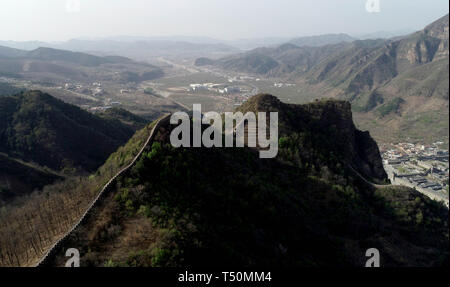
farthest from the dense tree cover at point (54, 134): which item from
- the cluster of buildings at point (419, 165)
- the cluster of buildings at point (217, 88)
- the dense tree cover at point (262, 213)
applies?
the cluster of buildings at point (217, 88)

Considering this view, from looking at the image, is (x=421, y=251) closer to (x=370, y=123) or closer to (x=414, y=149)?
(x=414, y=149)

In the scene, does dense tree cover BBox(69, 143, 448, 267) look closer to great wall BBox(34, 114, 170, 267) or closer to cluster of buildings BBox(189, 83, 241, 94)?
great wall BBox(34, 114, 170, 267)

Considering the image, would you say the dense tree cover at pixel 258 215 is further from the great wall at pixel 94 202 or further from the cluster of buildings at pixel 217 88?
the cluster of buildings at pixel 217 88

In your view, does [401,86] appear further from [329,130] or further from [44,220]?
[44,220]

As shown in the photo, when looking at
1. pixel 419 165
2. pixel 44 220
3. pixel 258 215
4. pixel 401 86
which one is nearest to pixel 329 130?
pixel 258 215

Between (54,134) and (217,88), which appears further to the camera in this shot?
(217,88)

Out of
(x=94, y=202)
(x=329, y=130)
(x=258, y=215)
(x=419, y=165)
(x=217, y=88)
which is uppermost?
(x=217, y=88)

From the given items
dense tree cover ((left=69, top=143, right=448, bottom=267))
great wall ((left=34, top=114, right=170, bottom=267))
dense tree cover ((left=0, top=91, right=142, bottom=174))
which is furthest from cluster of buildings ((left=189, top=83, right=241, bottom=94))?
great wall ((left=34, top=114, right=170, bottom=267))

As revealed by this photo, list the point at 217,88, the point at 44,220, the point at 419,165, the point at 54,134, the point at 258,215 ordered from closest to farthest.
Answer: the point at 44,220 → the point at 258,215 → the point at 54,134 → the point at 419,165 → the point at 217,88

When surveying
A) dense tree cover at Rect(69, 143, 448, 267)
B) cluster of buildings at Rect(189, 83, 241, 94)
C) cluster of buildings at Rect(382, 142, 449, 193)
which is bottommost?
cluster of buildings at Rect(382, 142, 449, 193)

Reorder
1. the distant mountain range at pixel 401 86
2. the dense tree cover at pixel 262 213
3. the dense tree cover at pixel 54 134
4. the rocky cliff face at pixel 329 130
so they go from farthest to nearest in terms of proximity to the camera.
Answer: the distant mountain range at pixel 401 86 < the dense tree cover at pixel 54 134 < the rocky cliff face at pixel 329 130 < the dense tree cover at pixel 262 213
